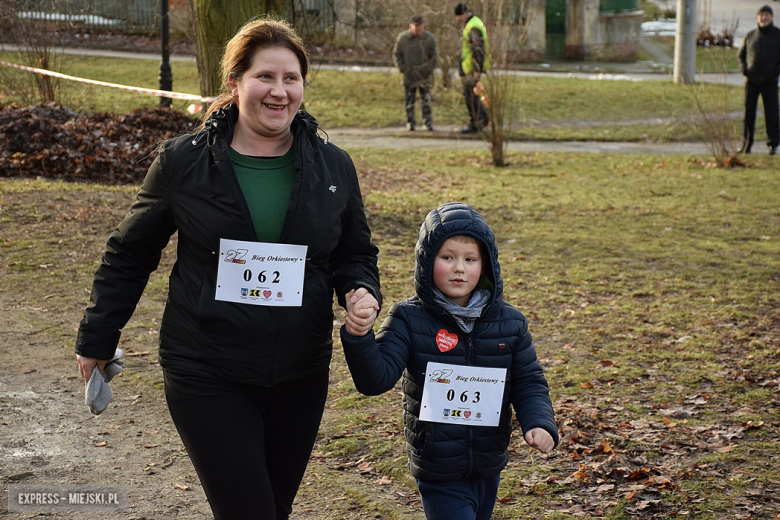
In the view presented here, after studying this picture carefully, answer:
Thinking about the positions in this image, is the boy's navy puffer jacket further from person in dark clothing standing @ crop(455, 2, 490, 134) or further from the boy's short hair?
person in dark clothing standing @ crop(455, 2, 490, 134)

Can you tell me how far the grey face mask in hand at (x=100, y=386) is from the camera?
3.10 m

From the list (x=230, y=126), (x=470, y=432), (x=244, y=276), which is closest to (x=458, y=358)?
(x=470, y=432)

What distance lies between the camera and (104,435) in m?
4.99

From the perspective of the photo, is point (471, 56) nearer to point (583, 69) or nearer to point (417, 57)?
point (417, 57)

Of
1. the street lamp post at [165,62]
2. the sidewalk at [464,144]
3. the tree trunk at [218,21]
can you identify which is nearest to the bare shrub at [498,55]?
the sidewalk at [464,144]

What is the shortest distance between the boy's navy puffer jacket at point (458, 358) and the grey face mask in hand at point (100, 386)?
0.91 meters

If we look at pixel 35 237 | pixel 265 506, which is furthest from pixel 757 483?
pixel 35 237

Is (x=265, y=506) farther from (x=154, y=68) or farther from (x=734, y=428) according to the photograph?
(x=154, y=68)

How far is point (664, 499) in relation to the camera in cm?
432

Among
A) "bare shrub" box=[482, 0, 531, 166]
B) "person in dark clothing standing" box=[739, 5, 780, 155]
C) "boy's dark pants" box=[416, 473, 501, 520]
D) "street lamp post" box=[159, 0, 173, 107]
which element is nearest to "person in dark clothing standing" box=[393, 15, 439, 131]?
"bare shrub" box=[482, 0, 531, 166]

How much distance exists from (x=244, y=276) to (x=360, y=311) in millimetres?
390

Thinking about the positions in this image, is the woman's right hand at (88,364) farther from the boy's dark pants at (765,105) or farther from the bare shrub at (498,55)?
the boy's dark pants at (765,105)

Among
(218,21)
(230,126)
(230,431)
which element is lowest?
(230,431)

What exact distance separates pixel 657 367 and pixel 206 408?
13.3 feet
